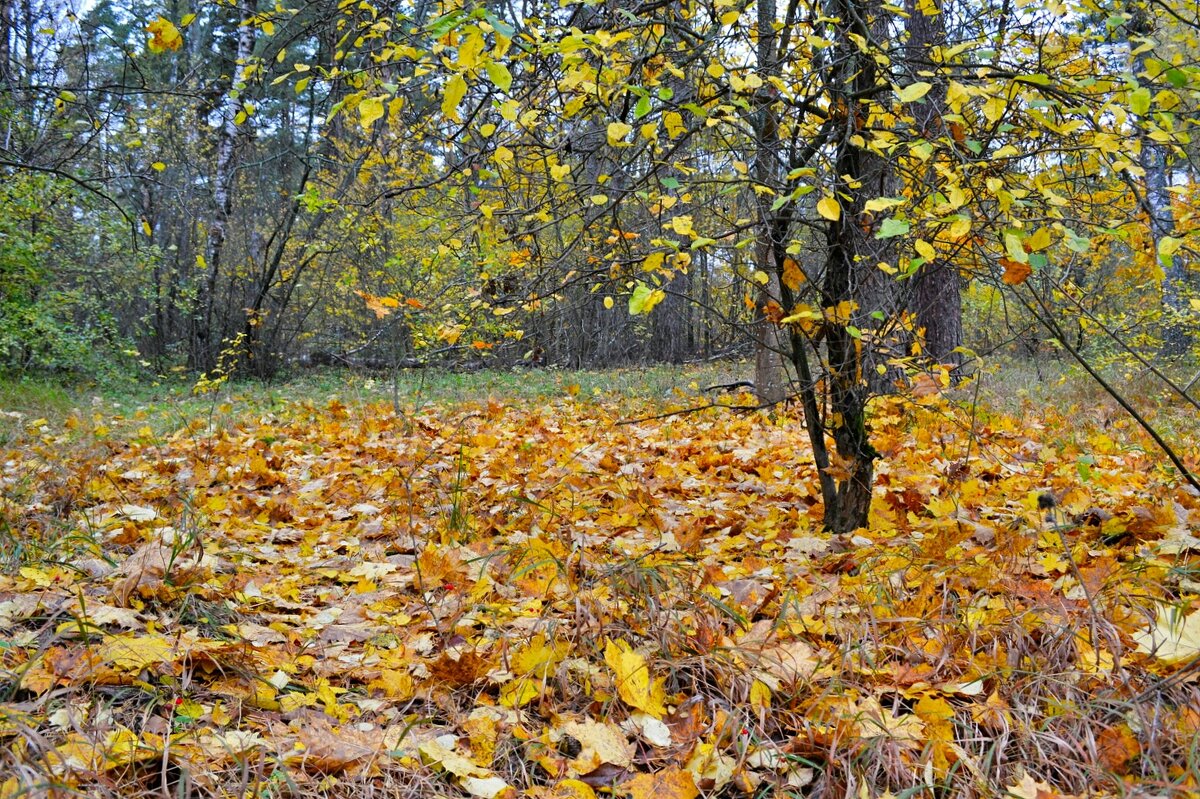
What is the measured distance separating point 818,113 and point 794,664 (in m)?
1.78

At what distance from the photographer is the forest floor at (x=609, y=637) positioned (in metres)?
1.51

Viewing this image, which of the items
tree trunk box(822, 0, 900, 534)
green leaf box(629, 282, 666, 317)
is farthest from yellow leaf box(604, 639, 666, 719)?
tree trunk box(822, 0, 900, 534)

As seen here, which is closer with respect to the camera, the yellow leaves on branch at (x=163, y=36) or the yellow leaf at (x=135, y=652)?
the yellow leaf at (x=135, y=652)

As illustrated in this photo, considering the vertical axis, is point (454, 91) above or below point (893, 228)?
above

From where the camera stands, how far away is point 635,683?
5.86ft

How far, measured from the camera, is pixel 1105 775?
56.6 inches

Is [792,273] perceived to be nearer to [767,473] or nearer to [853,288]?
[853,288]

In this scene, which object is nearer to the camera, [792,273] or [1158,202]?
[792,273]

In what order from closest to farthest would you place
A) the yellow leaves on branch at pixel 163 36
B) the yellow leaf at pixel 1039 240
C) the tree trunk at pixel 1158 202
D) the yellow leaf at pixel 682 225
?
1. the yellow leaf at pixel 1039 240
2. the tree trunk at pixel 1158 202
3. the yellow leaf at pixel 682 225
4. the yellow leaves on branch at pixel 163 36

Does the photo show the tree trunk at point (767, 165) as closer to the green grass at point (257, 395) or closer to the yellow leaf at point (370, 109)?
the yellow leaf at point (370, 109)

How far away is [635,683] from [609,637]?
0.87 feet

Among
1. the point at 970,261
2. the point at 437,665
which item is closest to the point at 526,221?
the point at 970,261

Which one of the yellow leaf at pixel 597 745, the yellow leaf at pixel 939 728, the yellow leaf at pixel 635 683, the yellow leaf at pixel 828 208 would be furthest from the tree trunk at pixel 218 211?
the yellow leaf at pixel 939 728

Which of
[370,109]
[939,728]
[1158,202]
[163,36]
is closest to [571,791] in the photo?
[939,728]
